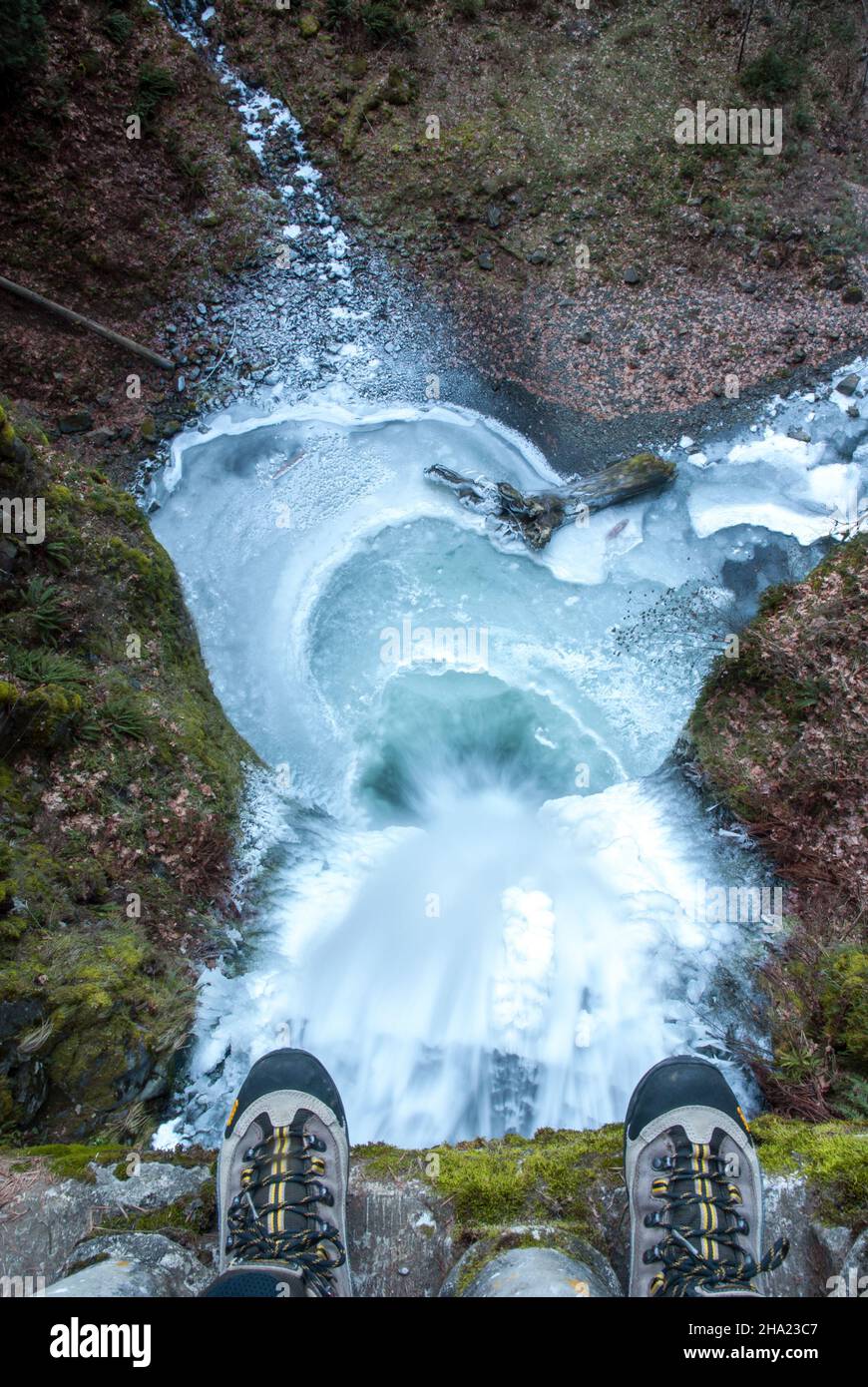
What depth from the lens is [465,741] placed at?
9.20m

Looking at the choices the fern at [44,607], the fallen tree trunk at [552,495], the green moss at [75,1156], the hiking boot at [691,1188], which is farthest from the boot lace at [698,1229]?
the fallen tree trunk at [552,495]

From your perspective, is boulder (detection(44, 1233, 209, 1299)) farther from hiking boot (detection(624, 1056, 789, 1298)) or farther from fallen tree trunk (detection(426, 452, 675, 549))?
fallen tree trunk (detection(426, 452, 675, 549))

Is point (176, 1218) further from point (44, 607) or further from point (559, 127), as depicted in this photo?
point (559, 127)

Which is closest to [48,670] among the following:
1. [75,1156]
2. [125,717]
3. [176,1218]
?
[125,717]

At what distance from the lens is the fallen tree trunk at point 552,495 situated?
10.4m

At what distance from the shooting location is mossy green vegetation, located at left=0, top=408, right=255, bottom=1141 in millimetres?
5551

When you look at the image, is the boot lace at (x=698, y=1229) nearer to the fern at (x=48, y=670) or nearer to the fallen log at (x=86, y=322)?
the fern at (x=48, y=670)

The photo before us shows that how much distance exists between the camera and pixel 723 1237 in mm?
4367

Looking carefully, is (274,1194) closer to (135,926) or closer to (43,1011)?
(43,1011)

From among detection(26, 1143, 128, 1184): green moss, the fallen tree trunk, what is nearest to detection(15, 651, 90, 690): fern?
detection(26, 1143, 128, 1184): green moss

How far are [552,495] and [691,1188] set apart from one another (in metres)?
8.35

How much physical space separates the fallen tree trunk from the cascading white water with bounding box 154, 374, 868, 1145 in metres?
0.23
